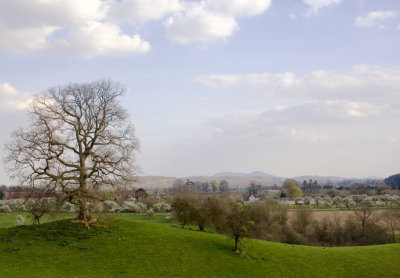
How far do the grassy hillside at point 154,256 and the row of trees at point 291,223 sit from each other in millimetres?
15521

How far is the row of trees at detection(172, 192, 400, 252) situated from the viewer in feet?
182

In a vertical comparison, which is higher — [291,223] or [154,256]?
[154,256]

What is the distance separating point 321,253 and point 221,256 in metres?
12.7

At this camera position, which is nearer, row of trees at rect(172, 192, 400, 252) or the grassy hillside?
the grassy hillside

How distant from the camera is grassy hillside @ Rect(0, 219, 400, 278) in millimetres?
28078

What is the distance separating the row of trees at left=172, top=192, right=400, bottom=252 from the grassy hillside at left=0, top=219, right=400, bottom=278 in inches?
611

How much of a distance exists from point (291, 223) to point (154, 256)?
1860 inches

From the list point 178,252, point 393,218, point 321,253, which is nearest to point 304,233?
point 393,218

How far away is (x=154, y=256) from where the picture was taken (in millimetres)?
31562

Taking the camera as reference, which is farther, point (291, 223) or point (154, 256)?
point (291, 223)

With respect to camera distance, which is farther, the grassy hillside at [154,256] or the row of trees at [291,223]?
the row of trees at [291,223]

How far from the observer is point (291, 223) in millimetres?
71938

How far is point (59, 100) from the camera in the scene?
3528 cm

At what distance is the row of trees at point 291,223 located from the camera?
55.6 meters
